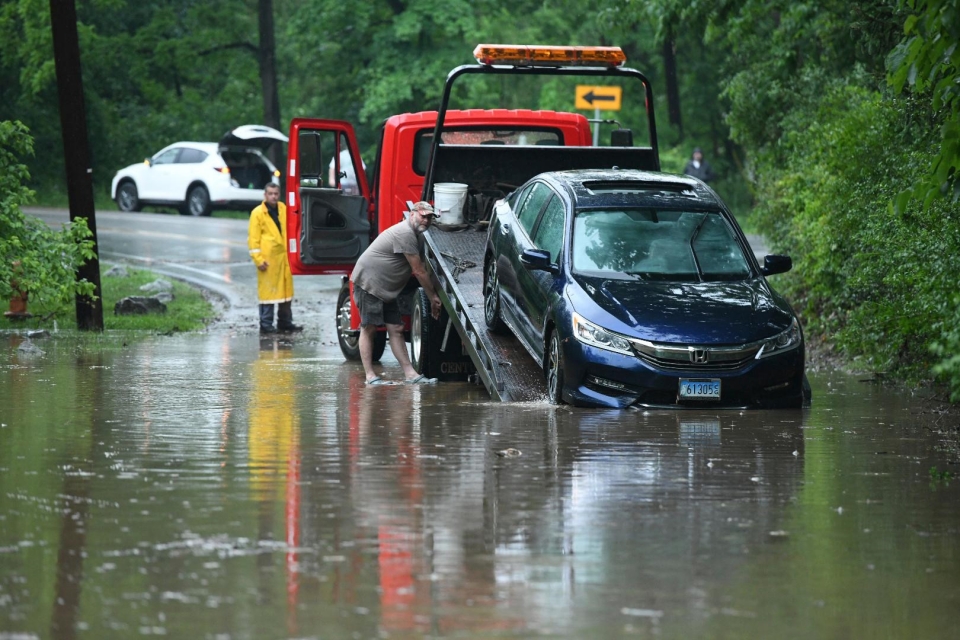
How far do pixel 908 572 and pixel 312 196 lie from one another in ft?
35.9

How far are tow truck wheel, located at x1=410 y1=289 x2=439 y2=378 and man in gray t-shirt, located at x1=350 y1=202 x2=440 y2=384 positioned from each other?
8 centimetres

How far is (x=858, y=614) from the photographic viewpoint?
6.50 metres

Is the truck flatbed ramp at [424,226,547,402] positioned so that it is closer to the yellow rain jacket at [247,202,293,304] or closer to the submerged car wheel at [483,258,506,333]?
the submerged car wheel at [483,258,506,333]

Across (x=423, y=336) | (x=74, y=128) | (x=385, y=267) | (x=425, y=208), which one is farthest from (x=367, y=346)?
(x=74, y=128)

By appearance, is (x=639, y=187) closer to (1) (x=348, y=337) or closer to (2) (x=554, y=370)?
(2) (x=554, y=370)

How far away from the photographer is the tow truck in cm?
1384

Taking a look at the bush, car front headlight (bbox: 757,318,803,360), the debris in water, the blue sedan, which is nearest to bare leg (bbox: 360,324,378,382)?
the blue sedan

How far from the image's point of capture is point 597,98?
29.3 meters

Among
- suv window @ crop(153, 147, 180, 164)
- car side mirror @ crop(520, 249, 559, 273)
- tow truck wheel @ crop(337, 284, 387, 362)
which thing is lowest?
tow truck wheel @ crop(337, 284, 387, 362)

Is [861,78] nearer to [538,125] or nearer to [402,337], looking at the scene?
[538,125]

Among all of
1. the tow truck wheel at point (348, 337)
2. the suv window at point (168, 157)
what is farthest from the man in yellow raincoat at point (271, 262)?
the suv window at point (168, 157)

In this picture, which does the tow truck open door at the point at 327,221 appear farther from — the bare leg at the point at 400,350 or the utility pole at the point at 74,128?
the utility pole at the point at 74,128

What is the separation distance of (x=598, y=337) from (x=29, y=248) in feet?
29.2

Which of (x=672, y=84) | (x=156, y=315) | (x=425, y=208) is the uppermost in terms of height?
(x=672, y=84)
